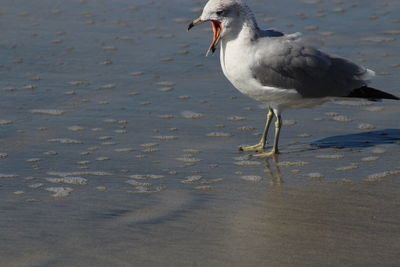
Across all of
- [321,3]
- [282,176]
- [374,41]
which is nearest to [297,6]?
[321,3]

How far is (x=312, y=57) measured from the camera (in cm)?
648

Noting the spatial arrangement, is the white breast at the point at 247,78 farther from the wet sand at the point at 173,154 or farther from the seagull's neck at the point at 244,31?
the wet sand at the point at 173,154

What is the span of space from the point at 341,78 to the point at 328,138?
488 millimetres

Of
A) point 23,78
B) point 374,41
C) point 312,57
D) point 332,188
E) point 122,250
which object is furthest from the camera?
point 374,41

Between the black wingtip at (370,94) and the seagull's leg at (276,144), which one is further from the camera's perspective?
the black wingtip at (370,94)

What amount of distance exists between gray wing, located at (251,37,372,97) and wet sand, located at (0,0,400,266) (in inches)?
16.9

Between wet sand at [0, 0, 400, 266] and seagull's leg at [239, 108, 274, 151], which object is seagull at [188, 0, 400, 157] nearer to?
seagull's leg at [239, 108, 274, 151]

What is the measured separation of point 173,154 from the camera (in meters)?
6.37

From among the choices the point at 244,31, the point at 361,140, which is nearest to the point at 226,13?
the point at 244,31

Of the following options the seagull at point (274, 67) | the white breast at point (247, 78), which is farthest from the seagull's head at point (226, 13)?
the white breast at point (247, 78)

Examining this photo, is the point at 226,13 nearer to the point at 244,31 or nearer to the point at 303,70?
the point at 244,31

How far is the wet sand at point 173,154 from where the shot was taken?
15.3ft

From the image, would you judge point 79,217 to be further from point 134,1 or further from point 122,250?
point 134,1

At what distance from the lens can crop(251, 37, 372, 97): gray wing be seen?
630cm
